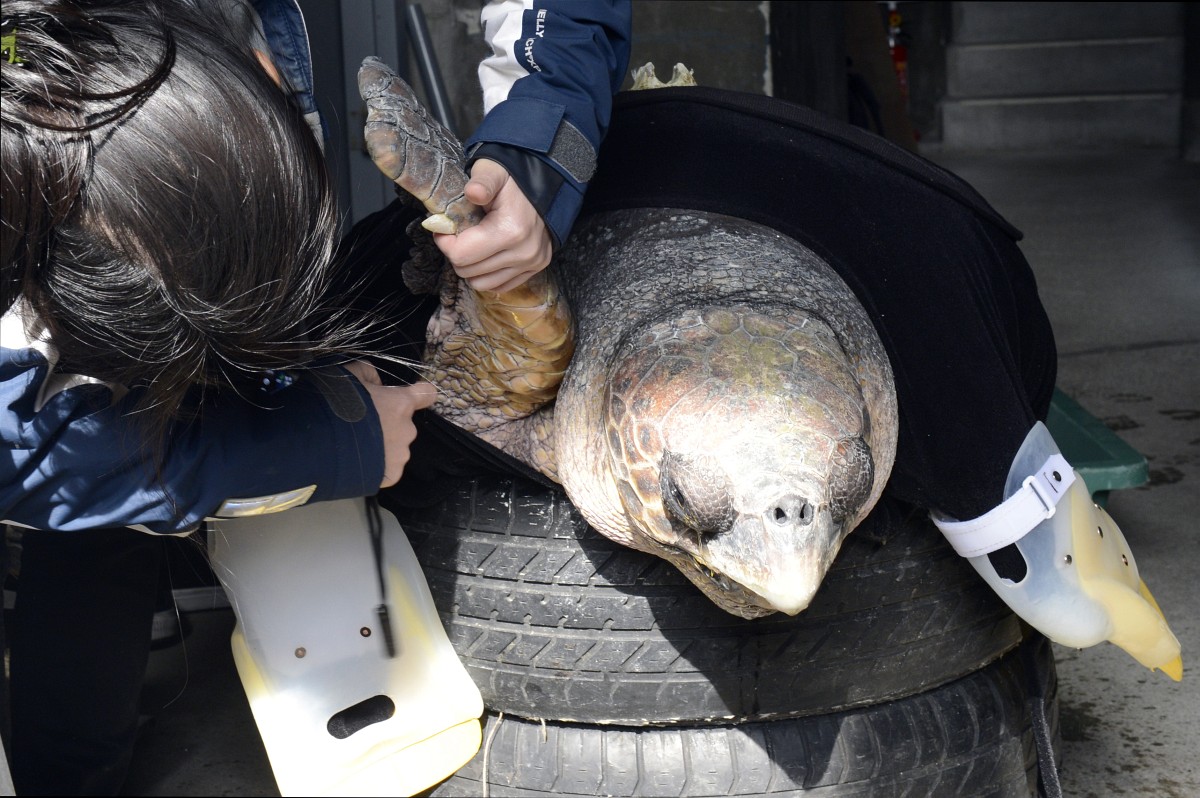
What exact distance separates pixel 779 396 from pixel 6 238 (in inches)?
22.4

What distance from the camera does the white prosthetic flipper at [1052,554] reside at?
3.56 ft

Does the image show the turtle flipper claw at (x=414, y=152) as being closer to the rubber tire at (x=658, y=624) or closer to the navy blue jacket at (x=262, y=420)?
the navy blue jacket at (x=262, y=420)

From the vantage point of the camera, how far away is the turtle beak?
814mm

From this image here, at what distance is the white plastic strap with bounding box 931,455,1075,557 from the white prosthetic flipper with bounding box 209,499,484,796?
1.66ft

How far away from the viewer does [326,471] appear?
1.06m

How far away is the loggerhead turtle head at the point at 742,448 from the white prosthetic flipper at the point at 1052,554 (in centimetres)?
19

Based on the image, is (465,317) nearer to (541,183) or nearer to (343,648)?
(541,183)

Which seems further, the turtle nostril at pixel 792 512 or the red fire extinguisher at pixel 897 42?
the red fire extinguisher at pixel 897 42

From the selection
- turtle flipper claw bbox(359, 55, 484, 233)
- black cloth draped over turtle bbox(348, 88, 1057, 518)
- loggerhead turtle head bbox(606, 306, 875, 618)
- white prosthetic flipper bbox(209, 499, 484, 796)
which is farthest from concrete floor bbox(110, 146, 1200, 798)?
turtle flipper claw bbox(359, 55, 484, 233)

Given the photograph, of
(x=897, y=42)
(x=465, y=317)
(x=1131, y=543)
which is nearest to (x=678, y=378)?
(x=465, y=317)

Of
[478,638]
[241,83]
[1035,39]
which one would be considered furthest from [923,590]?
[1035,39]

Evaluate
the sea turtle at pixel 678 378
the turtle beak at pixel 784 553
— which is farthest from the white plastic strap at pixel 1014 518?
the turtle beak at pixel 784 553

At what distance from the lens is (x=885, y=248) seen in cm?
114

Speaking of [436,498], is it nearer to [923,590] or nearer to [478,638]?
[478,638]
